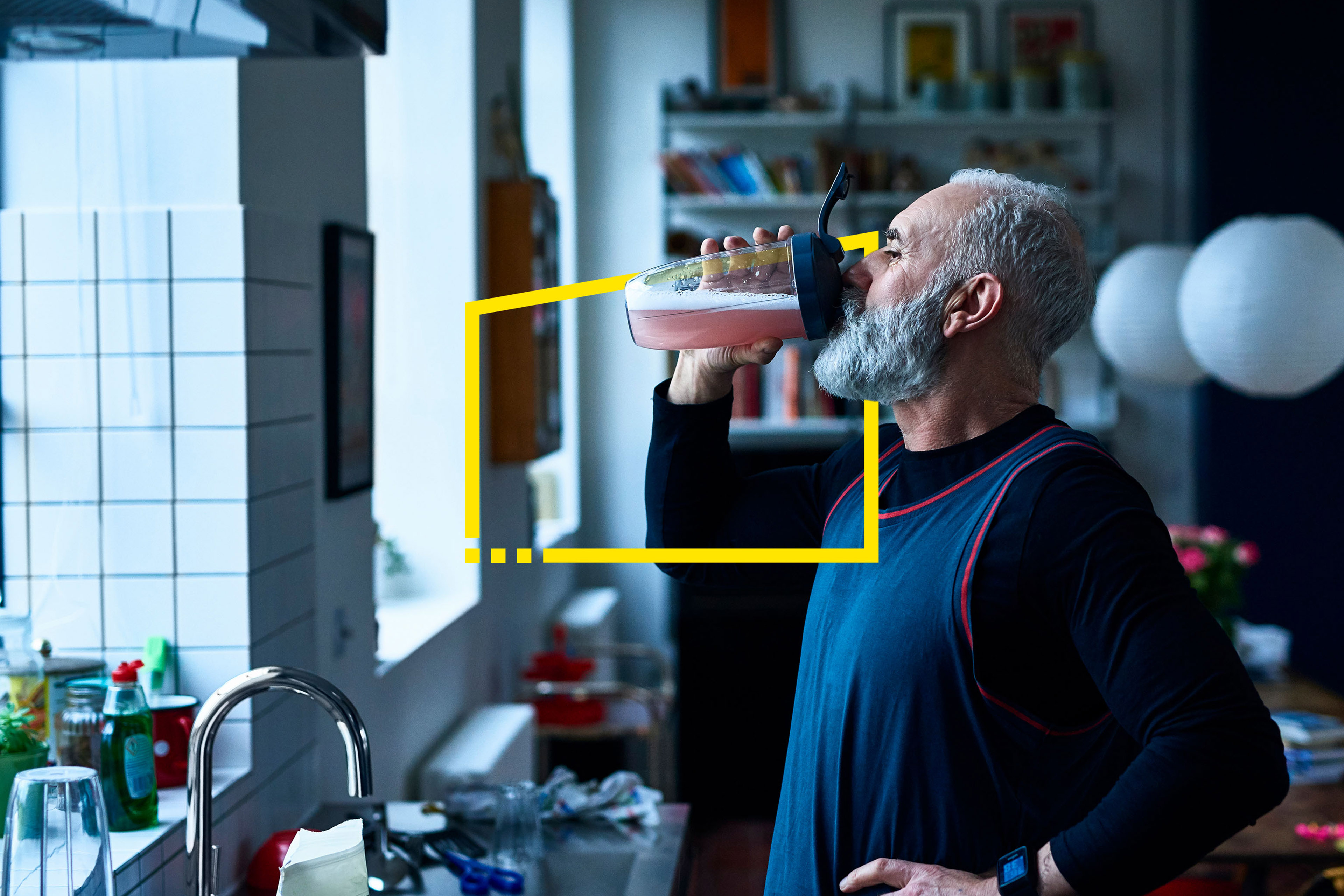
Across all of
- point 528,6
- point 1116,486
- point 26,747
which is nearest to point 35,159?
point 26,747

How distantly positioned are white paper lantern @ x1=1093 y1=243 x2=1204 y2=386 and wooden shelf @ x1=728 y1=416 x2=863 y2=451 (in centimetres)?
150

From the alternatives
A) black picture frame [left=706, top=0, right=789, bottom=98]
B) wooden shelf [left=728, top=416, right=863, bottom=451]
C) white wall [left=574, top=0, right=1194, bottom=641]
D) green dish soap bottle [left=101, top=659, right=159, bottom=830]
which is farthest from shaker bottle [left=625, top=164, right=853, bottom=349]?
black picture frame [left=706, top=0, right=789, bottom=98]

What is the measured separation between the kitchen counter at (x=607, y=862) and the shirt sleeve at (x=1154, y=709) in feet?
3.19

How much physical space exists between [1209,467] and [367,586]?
12.5 feet

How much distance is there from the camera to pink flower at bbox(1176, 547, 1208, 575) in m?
3.26

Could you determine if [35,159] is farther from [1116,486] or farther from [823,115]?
[823,115]

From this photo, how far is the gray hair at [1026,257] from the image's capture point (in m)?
1.06

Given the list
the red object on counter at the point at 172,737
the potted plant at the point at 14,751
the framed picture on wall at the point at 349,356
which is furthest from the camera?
the framed picture on wall at the point at 349,356

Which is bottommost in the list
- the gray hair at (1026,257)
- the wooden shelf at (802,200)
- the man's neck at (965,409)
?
the man's neck at (965,409)

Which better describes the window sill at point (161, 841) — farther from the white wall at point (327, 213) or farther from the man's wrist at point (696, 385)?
the man's wrist at point (696, 385)

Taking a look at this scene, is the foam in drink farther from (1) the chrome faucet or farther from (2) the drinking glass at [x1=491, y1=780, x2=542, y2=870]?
(2) the drinking glass at [x1=491, y1=780, x2=542, y2=870]

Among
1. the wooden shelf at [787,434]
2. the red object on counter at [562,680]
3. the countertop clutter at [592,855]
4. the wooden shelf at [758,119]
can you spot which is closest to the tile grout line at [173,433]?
the countertop clutter at [592,855]

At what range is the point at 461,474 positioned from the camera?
10.5 feet

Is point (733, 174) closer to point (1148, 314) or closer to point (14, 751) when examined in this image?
point (1148, 314)
